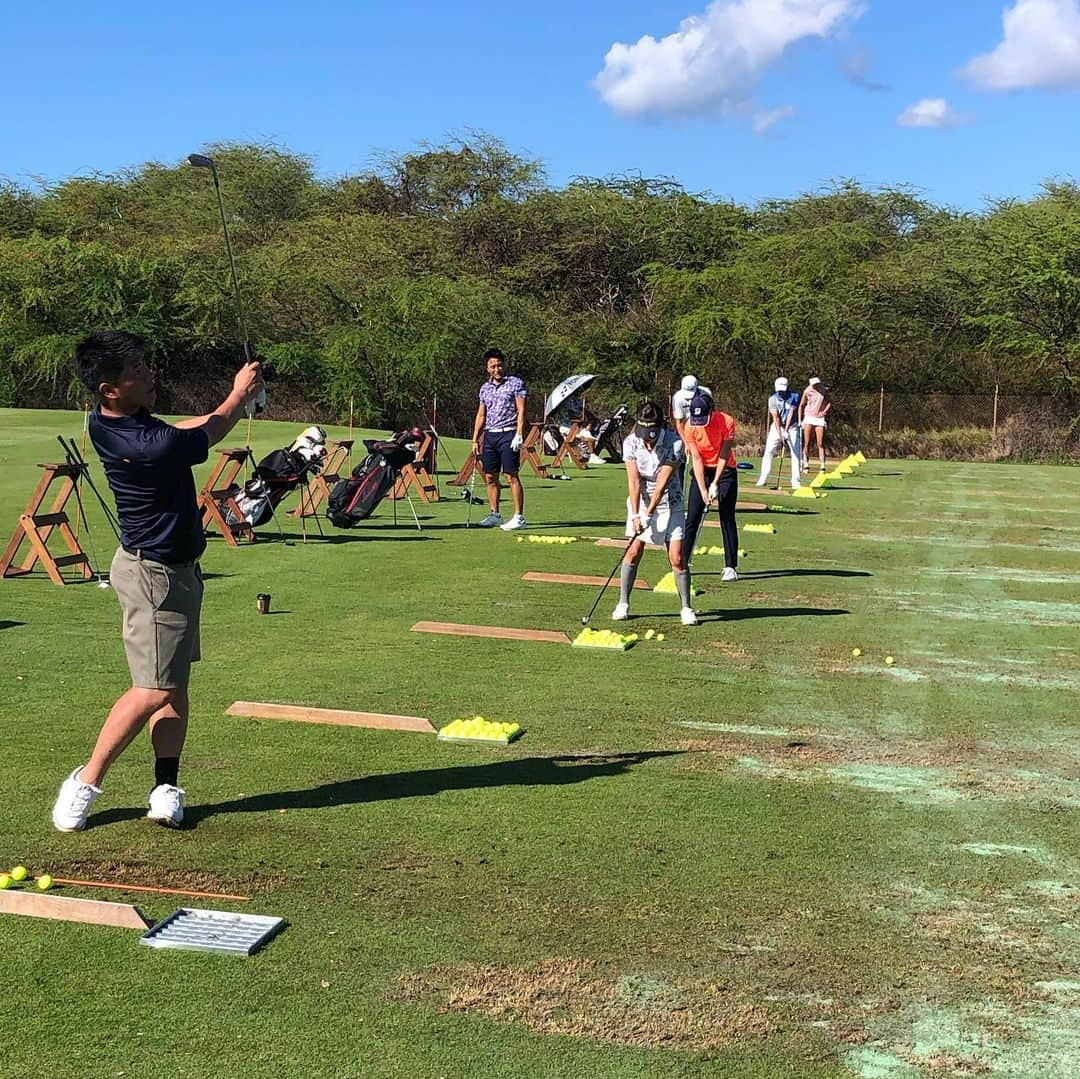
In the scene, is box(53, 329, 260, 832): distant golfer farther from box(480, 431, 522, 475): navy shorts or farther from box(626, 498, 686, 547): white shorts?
box(480, 431, 522, 475): navy shorts

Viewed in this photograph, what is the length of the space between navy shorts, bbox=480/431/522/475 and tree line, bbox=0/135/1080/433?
22.5m

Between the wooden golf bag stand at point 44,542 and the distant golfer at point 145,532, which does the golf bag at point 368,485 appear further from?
the distant golfer at point 145,532

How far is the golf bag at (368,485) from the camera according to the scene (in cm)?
1652

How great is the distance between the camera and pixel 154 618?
17.5 ft

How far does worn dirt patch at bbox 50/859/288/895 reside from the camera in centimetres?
490

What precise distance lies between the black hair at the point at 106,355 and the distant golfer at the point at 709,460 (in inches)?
312

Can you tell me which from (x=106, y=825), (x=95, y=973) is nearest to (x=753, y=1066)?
(x=95, y=973)

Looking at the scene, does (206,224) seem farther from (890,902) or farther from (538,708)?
(890,902)

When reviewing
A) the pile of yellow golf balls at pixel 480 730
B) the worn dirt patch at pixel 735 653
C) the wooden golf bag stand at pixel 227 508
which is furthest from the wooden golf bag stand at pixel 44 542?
the pile of yellow golf balls at pixel 480 730

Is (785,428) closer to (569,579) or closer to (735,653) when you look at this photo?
(569,579)

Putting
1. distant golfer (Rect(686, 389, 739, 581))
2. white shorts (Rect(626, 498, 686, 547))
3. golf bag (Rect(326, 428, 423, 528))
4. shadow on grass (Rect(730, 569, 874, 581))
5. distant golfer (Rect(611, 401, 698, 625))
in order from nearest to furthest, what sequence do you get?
distant golfer (Rect(611, 401, 698, 625))
white shorts (Rect(626, 498, 686, 547))
distant golfer (Rect(686, 389, 739, 581))
shadow on grass (Rect(730, 569, 874, 581))
golf bag (Rect(326, 428, 423, 528))

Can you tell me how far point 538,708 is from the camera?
7.87m

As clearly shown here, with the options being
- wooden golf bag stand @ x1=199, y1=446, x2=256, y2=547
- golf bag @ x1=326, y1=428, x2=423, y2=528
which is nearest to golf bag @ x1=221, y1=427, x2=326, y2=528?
wooden golf bag stand @ x1=199, y1=446, x2=256, y2=547

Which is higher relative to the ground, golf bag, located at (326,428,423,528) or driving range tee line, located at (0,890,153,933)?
golf bag, located at (326,428,423,528)
